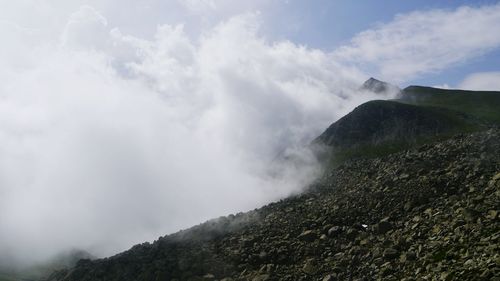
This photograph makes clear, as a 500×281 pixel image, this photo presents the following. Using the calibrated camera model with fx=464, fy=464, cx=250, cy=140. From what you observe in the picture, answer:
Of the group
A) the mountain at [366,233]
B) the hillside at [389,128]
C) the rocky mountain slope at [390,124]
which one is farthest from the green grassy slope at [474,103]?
the mountain at [366,233]

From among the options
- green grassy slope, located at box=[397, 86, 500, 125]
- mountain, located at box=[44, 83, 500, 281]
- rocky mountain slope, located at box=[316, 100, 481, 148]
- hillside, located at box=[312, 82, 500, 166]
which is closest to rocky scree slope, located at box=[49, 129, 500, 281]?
mountain, located at box=[44, 83, 500, 281]

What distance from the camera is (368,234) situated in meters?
41.9

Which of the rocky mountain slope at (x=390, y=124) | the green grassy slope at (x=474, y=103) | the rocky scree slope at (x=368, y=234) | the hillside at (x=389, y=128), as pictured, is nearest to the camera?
the rocky scree slope at (x=368, y=234)

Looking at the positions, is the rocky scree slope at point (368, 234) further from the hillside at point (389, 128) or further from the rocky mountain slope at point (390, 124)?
the rocky mountain slope at point (390, 124)

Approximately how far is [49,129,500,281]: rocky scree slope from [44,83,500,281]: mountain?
10cm

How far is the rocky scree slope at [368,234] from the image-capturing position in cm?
3238

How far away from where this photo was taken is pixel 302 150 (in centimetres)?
15538

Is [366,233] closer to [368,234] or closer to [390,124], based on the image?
[368,234]

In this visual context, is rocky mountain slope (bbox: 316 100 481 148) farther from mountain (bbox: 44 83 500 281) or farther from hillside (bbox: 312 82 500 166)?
mountain (bbox: 44 83 500 281)

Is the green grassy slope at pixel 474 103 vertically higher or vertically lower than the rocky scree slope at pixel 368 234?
higher

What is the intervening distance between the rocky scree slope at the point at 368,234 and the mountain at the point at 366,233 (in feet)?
0.33

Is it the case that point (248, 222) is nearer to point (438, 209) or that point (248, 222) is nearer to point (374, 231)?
point (374, 231)

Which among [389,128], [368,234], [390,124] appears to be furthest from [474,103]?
[368,234]

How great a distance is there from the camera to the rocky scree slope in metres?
32.4
